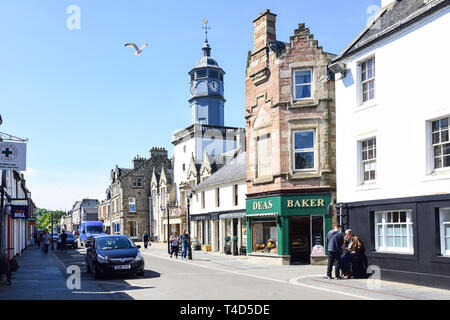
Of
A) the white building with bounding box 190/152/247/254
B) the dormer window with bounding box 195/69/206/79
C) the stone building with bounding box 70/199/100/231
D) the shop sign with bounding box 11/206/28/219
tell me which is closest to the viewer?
the shop sign with bounding box 11/206/28/219

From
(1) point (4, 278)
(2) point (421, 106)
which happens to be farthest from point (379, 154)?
(1) point (4, 278)

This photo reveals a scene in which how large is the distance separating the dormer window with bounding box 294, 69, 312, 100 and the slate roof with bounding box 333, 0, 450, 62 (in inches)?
194

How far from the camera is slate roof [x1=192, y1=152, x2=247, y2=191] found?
34.9 metres

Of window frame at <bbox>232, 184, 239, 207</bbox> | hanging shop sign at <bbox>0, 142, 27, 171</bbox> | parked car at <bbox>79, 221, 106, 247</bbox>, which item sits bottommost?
parked car at <bbox>79, 221, 106, 247</bbox>

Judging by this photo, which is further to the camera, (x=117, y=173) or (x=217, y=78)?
(x=117, y=173)

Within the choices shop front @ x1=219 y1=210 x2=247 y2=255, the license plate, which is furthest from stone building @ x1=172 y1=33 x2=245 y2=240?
the license plate

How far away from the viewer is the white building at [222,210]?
33906mm

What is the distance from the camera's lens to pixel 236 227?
35.3 m

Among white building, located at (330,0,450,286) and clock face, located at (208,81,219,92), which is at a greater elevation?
clock face, located at (208,81,219,92)

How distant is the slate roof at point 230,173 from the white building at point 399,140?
15.6 metres

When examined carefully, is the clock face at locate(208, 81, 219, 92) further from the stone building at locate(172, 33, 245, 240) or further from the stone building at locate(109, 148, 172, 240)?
the stone building at locate(109, 148, 172, 240)

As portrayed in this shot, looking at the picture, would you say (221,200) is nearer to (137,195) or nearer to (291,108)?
(291,108)
